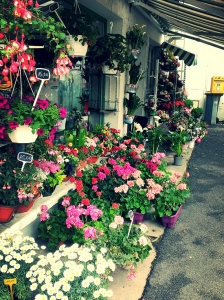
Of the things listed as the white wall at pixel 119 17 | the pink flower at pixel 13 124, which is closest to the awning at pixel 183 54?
the white wall at pixel 119 17

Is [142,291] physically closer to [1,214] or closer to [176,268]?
[176,268]

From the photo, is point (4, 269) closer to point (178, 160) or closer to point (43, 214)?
point (43, 214)

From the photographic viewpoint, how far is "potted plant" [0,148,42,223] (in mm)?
2598

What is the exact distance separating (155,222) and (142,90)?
4.23m

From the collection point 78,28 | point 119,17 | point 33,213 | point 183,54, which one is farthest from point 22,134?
point 183,54

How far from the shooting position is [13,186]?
8.68 ft

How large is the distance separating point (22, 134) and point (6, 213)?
723mm

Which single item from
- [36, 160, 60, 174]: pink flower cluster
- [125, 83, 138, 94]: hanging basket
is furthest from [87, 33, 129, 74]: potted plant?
[36, 160, 60, 174]: pink flower cluster

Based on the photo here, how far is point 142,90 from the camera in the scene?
24.5 feet

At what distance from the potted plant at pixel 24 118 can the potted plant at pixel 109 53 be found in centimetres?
224

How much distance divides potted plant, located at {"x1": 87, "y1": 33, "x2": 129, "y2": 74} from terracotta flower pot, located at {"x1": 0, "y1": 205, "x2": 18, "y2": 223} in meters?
2.79

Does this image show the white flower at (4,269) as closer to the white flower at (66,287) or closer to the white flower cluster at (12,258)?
the white flower cluster at (12,258)

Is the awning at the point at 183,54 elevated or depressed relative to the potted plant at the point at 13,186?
elevated

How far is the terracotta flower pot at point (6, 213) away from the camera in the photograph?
2592mm
